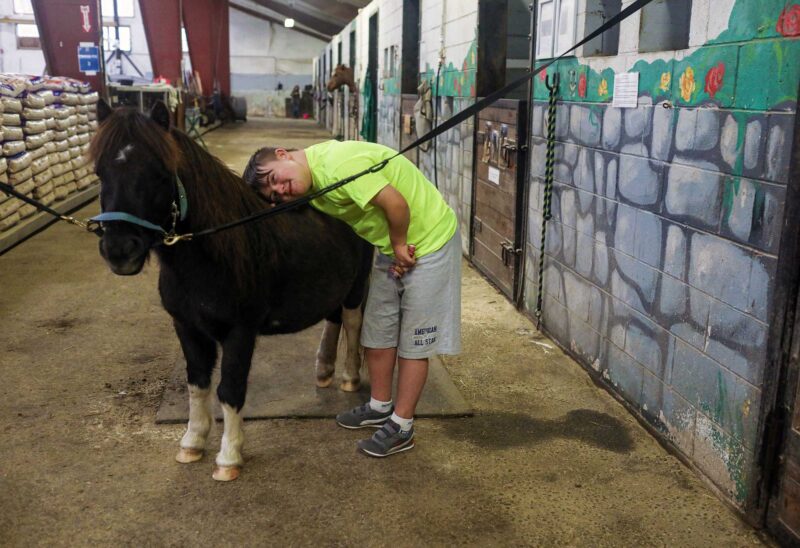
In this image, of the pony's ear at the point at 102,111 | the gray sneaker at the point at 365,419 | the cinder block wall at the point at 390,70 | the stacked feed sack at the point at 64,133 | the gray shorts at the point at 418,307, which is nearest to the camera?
the pony's ear at the point at 102,111

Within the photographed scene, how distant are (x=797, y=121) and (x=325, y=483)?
2.02m

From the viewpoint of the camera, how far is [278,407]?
352 centimetres

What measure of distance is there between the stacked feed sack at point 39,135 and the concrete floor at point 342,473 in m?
3.72

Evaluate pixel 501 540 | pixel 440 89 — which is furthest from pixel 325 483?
pixel 440 89

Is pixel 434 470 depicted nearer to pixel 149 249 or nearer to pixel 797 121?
pixel 149 249

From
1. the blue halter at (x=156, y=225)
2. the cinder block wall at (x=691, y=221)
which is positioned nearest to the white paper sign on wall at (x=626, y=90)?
the cinder block wall at (x=691, y=221)

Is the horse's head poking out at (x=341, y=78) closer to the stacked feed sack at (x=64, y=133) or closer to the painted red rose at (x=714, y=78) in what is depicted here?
the stacked feed sack at (x=64, y=133)

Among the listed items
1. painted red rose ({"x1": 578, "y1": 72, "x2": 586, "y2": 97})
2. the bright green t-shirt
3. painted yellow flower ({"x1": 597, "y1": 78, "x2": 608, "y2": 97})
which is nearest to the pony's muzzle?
the bright green t-shirt

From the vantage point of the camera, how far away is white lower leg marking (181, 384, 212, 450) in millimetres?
2992

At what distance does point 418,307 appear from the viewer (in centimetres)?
301

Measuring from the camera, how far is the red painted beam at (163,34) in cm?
1673

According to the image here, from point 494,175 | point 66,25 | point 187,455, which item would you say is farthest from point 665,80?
point 66,25

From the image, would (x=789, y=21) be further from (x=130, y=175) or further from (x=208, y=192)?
(x=130, y=175)

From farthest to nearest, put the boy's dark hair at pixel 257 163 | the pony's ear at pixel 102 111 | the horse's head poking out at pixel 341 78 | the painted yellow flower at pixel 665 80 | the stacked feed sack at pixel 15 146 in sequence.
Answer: the horse's head poking out at pixel 341 78 < the stacked feed sack at pixel 15 146 < the painted yellow flower at pixel 665 80 < the boy's dark hair at pixel 257 163 < the pony's ear at pixel 102 111
